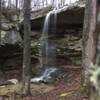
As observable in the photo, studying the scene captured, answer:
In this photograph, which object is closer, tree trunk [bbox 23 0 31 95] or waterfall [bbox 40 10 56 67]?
tree trunk [bbox 23 0 31 95]

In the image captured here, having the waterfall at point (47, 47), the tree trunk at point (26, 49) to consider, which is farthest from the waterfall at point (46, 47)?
the tree trunk at point (26, 49)

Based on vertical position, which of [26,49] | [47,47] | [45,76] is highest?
[26,49]

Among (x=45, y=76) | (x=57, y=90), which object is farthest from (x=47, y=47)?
(x=57, y=90)

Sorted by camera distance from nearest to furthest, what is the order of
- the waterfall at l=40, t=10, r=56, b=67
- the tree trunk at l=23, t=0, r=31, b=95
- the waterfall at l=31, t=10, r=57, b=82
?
the tree trunk at l=23, t=0, r=31, b=95
the waterfall at l=31, t=10, r=57, b=82
the waterfall at l=40, t=10, r=56, b=67

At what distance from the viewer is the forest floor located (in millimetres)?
9367

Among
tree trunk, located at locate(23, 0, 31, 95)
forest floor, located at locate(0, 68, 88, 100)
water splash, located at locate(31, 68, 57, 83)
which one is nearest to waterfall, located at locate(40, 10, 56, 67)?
water splash, located at locate(31, 68, 57, 83)

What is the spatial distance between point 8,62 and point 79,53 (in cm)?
432

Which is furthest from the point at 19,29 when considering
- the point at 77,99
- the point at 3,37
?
the point at 77,99

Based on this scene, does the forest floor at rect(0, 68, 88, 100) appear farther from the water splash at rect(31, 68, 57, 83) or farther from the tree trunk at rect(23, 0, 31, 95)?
the water splash at rect(31, 68, 57, 83)

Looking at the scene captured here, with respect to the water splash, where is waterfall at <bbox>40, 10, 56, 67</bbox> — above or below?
above

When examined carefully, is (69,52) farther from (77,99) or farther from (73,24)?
(77,99)

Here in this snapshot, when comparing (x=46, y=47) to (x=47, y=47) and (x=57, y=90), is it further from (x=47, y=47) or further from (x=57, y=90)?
(x=57, y=90)

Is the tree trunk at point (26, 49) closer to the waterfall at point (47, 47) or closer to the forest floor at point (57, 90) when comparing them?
the forest floor at point (57, 90)

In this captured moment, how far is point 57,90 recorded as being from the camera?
38.1ft
